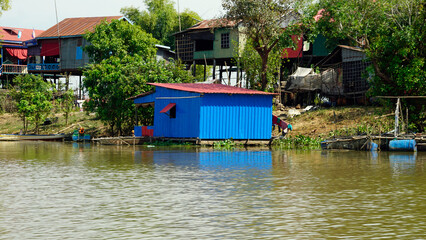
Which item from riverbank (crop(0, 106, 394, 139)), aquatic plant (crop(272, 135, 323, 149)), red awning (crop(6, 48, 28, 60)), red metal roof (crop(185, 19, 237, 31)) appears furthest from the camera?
red awning (crop(6, 48, 28, 60))

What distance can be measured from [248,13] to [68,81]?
22.0m

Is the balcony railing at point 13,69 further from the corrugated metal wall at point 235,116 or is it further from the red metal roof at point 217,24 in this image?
the corrugated metal wall at point 235,116

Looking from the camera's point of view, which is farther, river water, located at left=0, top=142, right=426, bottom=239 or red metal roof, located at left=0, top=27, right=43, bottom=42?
red metal roof, located at left=0, top=27, right=43, bottom=42

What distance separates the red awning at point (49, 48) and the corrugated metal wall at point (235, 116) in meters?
29.1

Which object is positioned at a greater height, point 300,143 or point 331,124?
point 331,124

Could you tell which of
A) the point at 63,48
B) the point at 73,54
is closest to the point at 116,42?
the point at 73,54

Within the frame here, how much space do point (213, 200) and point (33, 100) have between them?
35.9 m

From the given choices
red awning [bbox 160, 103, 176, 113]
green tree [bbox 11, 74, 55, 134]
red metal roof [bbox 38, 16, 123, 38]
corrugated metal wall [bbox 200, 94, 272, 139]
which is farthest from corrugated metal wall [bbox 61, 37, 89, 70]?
corrugated metal wall [bbox 200, 94, 272, 139]

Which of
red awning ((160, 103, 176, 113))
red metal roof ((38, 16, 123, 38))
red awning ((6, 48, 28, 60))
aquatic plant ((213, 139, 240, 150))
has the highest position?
red metal roof ((38, 16, 123, 38))

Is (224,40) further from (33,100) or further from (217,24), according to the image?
(33,100)

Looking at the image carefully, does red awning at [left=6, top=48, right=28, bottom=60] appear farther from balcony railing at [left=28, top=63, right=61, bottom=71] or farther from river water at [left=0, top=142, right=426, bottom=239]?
river water at [left=0, top=142, right=426, bottom=239]

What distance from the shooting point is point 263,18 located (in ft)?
127

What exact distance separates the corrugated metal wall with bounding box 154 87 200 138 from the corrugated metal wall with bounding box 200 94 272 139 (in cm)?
58

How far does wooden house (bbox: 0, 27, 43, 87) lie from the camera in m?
59.5
